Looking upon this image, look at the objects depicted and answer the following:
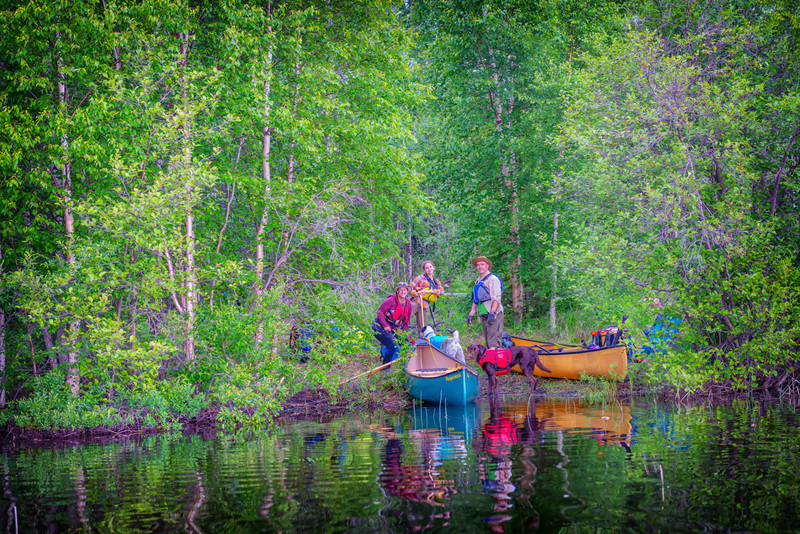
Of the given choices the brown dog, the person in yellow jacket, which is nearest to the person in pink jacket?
the person in yellow jacket

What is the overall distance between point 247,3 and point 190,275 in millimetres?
5079

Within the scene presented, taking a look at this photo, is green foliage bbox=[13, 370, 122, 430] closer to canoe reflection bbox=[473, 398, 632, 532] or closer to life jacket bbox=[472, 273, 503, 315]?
canoe reflection bbox=[473, 398, 632, 532]

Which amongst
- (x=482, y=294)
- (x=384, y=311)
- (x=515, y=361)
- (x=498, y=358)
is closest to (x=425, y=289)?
(x=384, y=311)

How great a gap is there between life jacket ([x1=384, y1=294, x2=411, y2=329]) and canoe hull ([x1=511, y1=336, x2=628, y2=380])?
2.90 metres

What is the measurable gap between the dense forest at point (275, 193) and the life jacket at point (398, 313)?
1.83 feet

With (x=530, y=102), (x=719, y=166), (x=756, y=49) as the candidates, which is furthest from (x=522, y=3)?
(x=719, y=166)

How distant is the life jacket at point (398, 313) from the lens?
12742 millimetres

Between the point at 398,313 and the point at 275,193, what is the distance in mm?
3139

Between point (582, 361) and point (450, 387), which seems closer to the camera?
point (450, 387)

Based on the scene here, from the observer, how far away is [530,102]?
1961 centimetres

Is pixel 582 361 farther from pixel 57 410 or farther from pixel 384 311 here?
pixel 57 410

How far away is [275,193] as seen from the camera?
12547 mm

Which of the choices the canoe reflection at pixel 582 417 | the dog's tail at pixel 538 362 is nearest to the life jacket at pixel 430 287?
the dog's tail at pixel 538 362

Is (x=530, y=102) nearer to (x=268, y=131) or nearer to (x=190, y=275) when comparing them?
(x=268, y=131)
